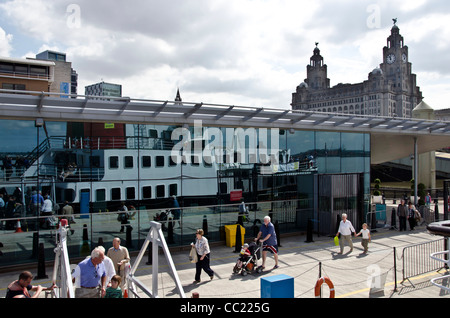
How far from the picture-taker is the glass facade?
1213cm

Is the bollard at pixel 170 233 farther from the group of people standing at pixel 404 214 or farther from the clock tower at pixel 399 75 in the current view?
the clock tower at pixel 399 75

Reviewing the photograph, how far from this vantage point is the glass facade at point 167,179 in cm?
1213

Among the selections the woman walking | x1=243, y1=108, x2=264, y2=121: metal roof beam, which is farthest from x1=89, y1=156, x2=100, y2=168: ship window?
x1=243, y1=108, x2=264, y2=121: metal roof beam

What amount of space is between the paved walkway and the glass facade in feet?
4.69

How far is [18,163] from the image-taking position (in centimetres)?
1192

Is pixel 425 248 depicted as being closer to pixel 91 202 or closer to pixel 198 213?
pixel 198 213

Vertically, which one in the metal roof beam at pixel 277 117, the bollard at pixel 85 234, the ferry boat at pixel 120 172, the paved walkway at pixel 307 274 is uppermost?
the metal roof beam at pixel 277 117

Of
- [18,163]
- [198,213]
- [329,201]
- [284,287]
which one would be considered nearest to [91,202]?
[18,163]

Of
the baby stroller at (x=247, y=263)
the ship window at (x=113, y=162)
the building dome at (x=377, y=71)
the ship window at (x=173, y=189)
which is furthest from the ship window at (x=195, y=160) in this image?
the building dome at (x=377, y=71)

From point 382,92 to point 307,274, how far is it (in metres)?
167

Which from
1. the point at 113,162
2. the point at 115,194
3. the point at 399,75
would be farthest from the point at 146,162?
the point at 399,75

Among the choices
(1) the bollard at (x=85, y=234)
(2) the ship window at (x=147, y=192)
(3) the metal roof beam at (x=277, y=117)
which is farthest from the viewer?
(3) the metal roof beam at (x=277, y=117)

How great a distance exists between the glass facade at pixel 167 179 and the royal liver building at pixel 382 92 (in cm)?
15696

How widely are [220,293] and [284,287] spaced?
261cm
